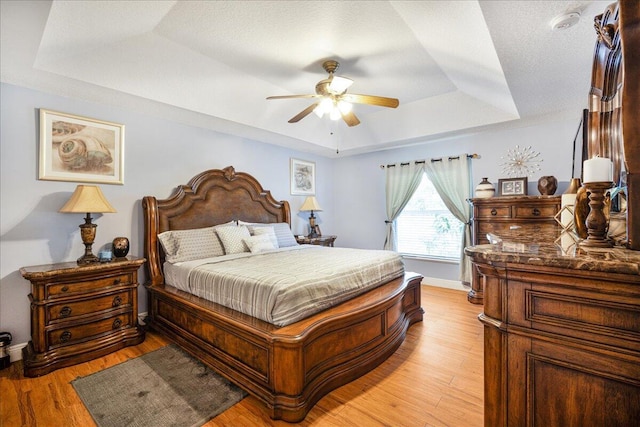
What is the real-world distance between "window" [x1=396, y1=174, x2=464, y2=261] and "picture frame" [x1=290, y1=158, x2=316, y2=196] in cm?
177

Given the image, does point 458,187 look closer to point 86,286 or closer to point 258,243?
point 258,243

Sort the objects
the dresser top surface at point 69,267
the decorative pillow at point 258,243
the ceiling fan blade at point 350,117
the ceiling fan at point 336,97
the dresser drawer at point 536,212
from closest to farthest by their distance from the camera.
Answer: the dresser top surface at point 69,267
the ceiling fan at point 336,97
the ceiling fan blade at point 350,117
the dresser drawer at point 536,212
the decorative pillow at point 258,243

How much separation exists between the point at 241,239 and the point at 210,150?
1.40m

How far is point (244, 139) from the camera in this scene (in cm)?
447

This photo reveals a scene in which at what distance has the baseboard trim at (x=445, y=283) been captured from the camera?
454 cm

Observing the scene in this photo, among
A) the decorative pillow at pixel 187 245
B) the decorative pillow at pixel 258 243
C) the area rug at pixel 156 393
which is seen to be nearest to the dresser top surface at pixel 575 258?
the area rug at pixel 156 393

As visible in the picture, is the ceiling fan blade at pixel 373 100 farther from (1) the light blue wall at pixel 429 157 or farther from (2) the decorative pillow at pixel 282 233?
(1) the light blue wall at pixel 429 157

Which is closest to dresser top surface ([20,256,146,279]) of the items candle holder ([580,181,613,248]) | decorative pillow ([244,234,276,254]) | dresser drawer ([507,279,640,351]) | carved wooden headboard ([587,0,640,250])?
decorative pillow ([244,234,276,254])

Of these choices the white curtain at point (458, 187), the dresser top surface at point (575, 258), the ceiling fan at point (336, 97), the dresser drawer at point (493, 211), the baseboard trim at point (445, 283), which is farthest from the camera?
the baseboard trim at point (445, 283)

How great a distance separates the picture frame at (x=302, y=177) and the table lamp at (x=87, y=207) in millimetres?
2983

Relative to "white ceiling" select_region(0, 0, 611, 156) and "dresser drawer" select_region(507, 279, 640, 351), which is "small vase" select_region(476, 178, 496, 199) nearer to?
"white ceiling" select_region(0, 0, 611, 156)

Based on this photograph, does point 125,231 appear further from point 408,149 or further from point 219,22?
point 408,149

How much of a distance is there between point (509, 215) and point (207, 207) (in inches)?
154

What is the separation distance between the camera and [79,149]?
2.94 m
